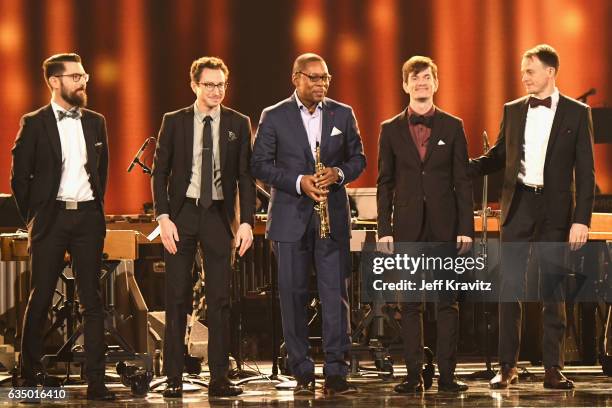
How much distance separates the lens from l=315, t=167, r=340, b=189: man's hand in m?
5.54

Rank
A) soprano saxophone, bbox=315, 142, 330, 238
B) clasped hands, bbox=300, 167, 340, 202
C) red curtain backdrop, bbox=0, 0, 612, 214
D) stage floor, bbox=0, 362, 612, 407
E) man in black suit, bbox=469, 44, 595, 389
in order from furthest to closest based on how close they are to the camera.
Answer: red curtain backdrop, bbox=0, 0, 612, 214
man in black suit, bbox=469, 44, 595, 389
soprano saxophone, bbox=315, 142, 330, 238
clasped hands, bbox=300, 167, 340, 202
stage floor, bbox=0, 362, 612, 407

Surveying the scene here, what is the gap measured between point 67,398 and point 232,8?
4.71 m

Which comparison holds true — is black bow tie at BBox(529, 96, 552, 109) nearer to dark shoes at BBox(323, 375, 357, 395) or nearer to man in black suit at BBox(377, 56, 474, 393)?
man in black suit at BBox(377, 56, 474, 393)

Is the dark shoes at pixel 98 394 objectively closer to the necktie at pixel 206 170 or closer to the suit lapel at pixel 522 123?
the necktie at pixel 206 170

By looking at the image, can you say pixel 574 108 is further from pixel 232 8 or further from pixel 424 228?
pixel 232 8

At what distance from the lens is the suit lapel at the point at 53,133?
18.5 feet

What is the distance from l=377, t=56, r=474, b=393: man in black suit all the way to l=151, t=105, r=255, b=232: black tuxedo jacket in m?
0.75

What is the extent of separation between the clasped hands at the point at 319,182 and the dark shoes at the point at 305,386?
0.97 meters

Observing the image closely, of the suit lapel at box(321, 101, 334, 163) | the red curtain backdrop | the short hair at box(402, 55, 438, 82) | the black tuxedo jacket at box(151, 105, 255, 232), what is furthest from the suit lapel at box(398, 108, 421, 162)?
the red curtain backdrop

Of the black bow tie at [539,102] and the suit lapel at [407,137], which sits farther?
the black bow tie at [539,102]

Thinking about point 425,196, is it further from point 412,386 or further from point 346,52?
point 346,52

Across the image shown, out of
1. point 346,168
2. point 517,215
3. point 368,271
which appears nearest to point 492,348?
point 368,271

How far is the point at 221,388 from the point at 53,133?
5.36 ft

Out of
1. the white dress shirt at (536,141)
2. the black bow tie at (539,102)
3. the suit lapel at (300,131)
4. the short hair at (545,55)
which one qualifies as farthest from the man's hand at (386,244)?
the short hair at (545,55)
